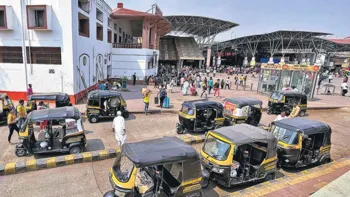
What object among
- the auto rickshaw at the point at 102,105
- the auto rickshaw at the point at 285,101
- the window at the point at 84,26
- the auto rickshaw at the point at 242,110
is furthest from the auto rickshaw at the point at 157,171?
the window at the point at 84,26

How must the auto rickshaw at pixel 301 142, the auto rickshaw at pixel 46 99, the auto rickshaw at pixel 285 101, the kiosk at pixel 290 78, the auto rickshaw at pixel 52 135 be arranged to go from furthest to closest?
the kiosk at pixel 290 78 → the auto rickshaw at pixel 285 101 → the auto rickshaw at pixel 46 99 → the auto rickshaw at pixel 52 135 → the auto rickshaw at pixel 301 142

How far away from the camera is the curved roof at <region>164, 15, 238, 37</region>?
47.1 meters

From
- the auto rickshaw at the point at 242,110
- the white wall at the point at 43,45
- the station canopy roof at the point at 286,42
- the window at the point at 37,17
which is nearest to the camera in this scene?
the auto rickshaw at the point at 242,110

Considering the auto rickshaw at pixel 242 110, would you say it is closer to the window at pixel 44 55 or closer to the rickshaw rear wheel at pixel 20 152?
the rickshaw rear wheel at pixel 20 152

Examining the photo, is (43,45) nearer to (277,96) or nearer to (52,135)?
(52,135)

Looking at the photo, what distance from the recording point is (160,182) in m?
4.99

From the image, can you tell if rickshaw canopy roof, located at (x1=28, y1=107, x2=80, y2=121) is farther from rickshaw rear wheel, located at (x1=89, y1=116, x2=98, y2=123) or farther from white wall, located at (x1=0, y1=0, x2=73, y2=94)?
white wall, located at (x1=0, y1=0, x2=73, y2=94)

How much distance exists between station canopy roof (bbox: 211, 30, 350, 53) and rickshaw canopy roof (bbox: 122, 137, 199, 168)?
52.1m

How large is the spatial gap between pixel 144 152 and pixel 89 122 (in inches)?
332

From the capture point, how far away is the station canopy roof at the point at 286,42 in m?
50.8

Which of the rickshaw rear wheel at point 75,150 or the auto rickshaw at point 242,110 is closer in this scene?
the rickshaw rear wheel at point 75,150

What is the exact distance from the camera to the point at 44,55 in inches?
605

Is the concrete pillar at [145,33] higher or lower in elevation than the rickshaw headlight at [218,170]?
higher

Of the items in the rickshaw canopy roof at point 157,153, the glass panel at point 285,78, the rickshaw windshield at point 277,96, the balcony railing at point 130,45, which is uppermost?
the balcony railing at point 130,45
